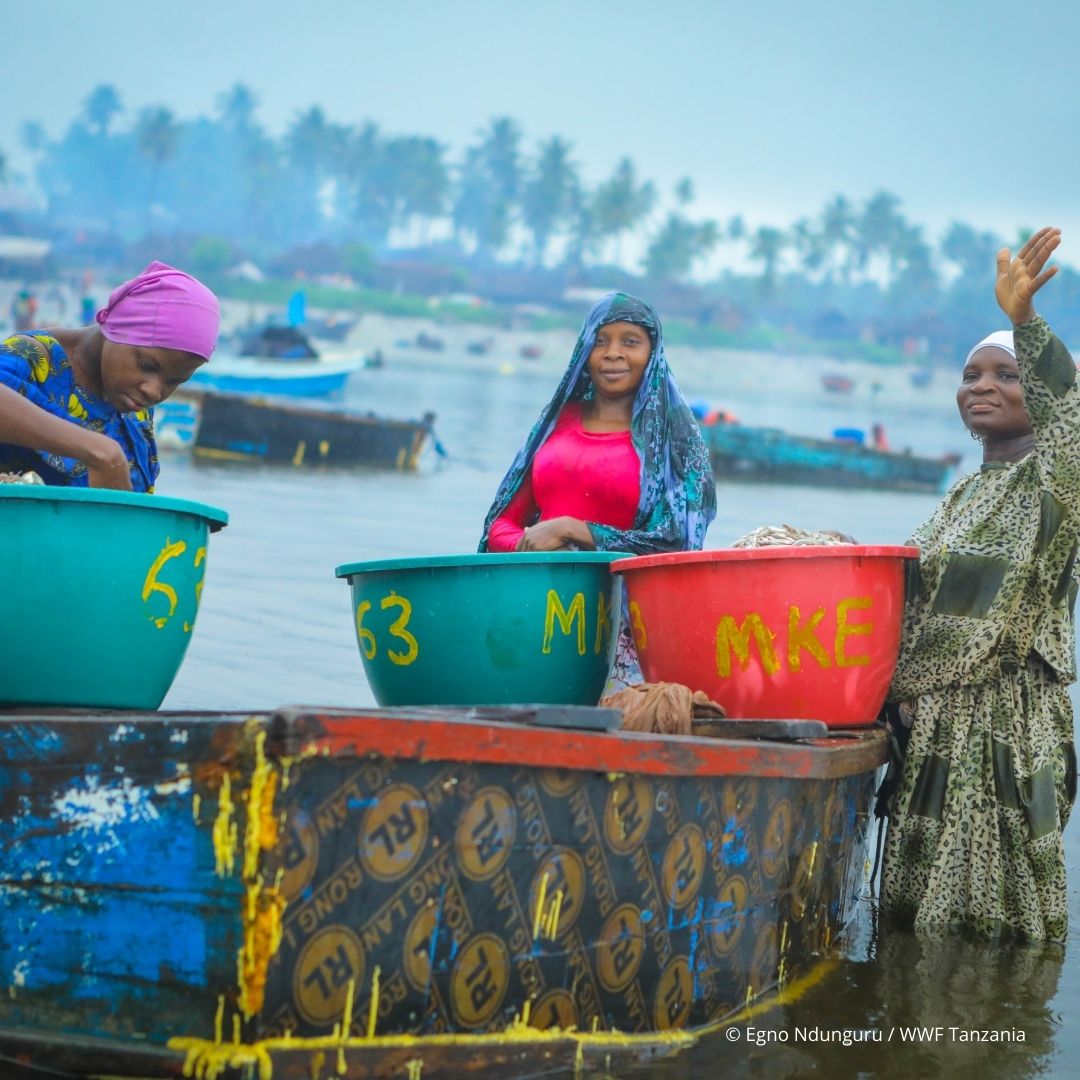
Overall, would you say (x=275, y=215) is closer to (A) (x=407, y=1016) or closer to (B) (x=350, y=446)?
(B) (x=350, y=446)

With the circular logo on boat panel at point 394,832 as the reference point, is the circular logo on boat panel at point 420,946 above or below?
below

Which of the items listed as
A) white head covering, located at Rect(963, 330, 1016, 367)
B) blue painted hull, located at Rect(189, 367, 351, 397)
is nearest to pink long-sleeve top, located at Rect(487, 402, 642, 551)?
white head covering, located at Rect(963, 330, 1016, 367)

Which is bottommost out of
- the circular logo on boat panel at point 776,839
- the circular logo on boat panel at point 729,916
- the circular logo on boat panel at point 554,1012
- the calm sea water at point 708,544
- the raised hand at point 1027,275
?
the calm sea water at point 708,544

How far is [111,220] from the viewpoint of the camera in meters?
145

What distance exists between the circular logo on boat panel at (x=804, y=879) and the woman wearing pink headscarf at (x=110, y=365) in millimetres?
1710

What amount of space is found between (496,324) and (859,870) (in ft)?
283

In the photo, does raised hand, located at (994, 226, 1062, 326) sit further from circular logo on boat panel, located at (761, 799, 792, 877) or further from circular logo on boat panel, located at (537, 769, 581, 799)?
circular logo on boat panel, located at (537, 769, 581, 799)

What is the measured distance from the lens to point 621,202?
114438 mm

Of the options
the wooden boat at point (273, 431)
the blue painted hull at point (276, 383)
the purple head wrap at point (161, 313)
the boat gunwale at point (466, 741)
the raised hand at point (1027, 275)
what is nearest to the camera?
the boat gunwale at point (466, 741)

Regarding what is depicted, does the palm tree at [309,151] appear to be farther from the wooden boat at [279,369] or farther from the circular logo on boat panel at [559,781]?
the circular logo on boat panel at [559,781]

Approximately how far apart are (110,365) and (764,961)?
77.5 inches

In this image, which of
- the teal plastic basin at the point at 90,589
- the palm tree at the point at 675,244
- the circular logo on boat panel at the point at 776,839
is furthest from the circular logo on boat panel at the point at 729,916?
the palm tree at the point at 675,244

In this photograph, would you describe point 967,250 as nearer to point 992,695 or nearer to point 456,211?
point 456,211

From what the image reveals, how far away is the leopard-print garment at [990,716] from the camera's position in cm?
380
